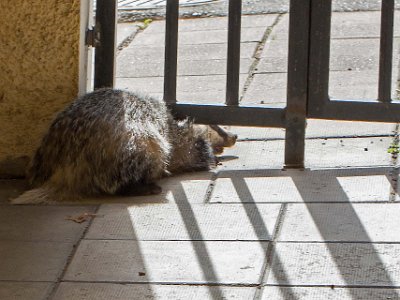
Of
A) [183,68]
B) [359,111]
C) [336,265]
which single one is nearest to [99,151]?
[359,111]

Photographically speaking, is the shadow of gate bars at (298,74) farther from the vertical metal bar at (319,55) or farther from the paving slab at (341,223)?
the paving slab at (341,223)

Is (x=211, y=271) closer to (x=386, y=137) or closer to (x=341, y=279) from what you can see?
(x=341, y=279)

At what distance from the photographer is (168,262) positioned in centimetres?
442

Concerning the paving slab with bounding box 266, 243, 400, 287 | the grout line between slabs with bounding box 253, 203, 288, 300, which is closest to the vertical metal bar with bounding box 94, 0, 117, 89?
the grout line between slabs with bounding box 253, 203, 288, 300

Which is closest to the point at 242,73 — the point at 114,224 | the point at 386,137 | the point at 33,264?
the point at 386,137

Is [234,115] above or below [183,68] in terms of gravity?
below

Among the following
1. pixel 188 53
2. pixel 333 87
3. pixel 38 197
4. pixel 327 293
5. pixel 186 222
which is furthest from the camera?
pixel 188 53

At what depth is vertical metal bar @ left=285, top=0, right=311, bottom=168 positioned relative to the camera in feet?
19.0

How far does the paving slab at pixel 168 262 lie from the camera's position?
13.9ft

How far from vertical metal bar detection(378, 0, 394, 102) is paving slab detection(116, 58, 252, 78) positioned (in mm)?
2295

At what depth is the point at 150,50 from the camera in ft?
28.9

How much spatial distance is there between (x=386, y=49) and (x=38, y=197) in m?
2.23

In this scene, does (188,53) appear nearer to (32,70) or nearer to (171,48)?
(171,48)

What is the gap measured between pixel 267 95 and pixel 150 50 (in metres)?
1.85
